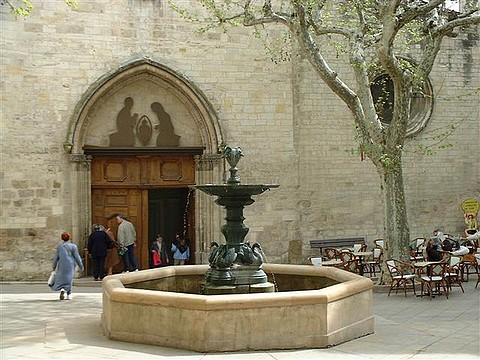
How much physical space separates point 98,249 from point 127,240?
2.51 feet

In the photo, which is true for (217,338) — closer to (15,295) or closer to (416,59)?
(15,295)

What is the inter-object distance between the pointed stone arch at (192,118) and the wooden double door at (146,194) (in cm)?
45

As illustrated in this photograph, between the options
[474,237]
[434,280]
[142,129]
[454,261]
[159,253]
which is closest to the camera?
[434,280]

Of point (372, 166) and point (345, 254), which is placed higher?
point (372, 166)

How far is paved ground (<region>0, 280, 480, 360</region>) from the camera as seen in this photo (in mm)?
7939

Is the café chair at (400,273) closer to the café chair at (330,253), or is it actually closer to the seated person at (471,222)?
the café chair at (330,253)

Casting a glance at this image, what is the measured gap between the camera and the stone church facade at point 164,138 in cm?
1598

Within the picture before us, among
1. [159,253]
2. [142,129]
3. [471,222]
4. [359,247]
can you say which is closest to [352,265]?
[359,247]

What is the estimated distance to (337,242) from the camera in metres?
18.2

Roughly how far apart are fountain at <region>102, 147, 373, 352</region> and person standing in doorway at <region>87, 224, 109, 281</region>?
616cm

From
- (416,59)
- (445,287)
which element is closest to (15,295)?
(445,287)

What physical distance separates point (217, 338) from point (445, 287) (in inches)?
256

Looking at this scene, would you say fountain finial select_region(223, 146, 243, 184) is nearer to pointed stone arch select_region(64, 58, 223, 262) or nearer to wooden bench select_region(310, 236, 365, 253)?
pointed stone arch select_region(64, 58, 223, 262)

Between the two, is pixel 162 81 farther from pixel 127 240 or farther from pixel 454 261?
pixel 454 261
